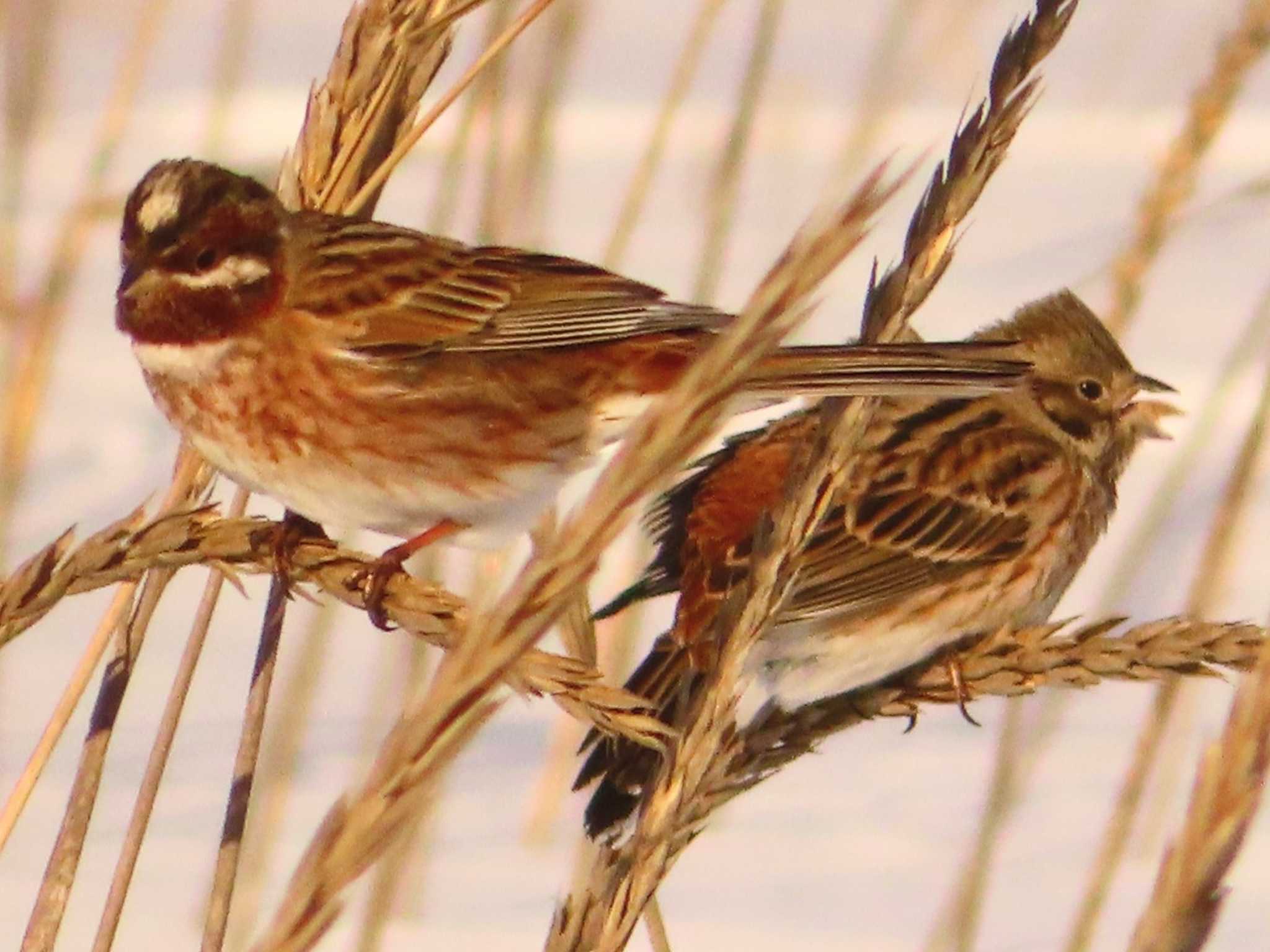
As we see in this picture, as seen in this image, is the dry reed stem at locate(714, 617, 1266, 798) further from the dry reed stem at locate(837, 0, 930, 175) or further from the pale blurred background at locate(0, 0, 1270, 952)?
the dry reed stem at locate(837, 0, 930, 175)

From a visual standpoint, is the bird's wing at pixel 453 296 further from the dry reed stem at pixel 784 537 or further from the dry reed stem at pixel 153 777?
the dry reed stem at pixel 784 537

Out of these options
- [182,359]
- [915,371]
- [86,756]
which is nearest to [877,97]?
[182,359]

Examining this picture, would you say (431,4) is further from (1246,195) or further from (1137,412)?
(1137,412)

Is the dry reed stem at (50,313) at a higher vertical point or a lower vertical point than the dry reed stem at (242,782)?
higher

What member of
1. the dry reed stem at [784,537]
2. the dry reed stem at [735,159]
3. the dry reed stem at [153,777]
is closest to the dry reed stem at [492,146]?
the dry reed stem at [735,159]

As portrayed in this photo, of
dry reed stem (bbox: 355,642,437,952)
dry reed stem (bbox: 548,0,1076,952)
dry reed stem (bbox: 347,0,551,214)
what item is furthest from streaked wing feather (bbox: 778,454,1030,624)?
dry reed stem (bbox: 548,0,1076,952)

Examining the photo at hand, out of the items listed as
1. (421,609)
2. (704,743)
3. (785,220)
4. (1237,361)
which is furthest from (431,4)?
(785,220)
